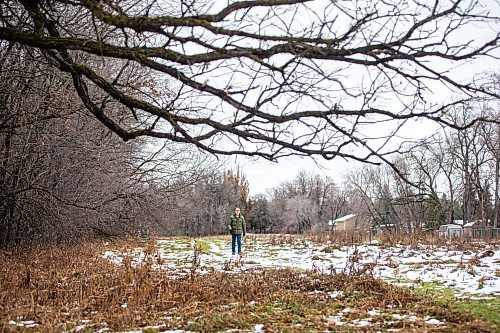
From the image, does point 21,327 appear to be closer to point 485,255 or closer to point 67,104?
point 67,104

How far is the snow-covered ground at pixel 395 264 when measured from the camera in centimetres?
977

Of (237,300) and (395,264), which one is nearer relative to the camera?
(237,300)

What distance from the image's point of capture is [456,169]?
44531 millimetres

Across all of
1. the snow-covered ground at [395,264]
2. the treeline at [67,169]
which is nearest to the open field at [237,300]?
the snow-covered ground at [395,264]

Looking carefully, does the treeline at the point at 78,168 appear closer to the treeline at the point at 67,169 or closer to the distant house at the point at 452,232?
the treeline at the point at 67,169

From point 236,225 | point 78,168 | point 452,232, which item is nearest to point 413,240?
point 236,225

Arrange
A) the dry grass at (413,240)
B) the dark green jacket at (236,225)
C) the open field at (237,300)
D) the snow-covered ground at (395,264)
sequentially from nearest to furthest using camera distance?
the open field at (237,300)
the snow-covered ground at (395,264)
the dark green jacket at (236,225)
the dry grass at (413,240)

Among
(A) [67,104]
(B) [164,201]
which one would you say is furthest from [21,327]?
(B) [164,201]

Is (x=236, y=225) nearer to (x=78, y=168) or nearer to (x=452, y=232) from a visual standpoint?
(x=78, y=168)

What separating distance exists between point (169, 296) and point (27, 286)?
2.45 m

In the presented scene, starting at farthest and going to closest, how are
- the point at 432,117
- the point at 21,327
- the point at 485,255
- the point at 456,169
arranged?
the point at 456,169 → the point at 485,255 → the point at 432,117 → the point at 21,327

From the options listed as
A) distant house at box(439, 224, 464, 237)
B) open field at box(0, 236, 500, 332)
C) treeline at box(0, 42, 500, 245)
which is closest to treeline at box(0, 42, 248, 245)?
treeline at box(0, 42, 500, 245)

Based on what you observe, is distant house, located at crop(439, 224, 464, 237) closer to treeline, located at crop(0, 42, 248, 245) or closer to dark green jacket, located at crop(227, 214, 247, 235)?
dark green jacket, located at crop(227, 214, 247, 235)

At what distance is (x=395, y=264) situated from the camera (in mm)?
13148
